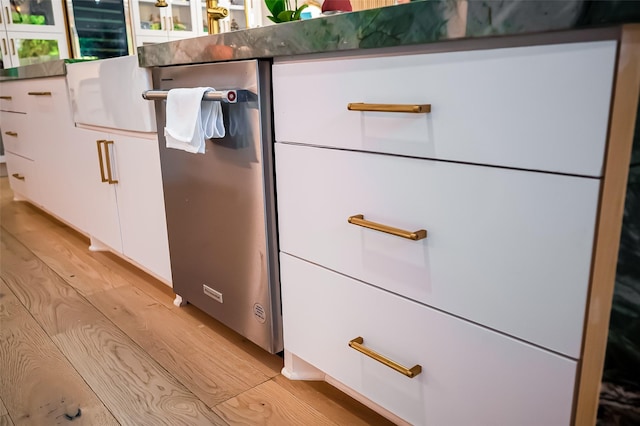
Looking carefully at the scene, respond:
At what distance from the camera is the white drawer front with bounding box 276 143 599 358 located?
0.63 metres

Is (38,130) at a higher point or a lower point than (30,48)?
lower

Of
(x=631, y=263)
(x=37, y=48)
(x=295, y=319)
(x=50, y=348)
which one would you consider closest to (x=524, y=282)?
(x=631, y=263)

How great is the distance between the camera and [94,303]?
5.42 feet

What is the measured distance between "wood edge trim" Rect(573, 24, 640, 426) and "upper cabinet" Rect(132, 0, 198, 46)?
11.7 ft

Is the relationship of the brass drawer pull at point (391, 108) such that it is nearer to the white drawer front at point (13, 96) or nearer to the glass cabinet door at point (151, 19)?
the white drawer front at point (13, 96)

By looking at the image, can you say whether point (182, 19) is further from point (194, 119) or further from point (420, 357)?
point (420, 357)

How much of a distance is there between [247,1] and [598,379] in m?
1.46

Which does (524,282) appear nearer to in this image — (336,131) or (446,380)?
(446,380)

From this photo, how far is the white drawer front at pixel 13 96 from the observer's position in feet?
8.11

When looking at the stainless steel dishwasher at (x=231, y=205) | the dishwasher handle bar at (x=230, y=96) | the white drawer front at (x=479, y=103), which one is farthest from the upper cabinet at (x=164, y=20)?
the white drawer front at (x=479, y=103)

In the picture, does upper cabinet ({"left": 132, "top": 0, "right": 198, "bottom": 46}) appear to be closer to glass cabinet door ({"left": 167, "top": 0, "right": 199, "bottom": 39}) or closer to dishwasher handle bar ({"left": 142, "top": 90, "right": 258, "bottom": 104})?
glass cabinet door ({"left": 167, "top": 0, "right": 199, "bottom": 39})

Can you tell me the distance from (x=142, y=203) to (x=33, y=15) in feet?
8.79

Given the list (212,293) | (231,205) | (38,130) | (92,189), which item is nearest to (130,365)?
(212,293)

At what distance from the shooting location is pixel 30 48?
3.46 meters
